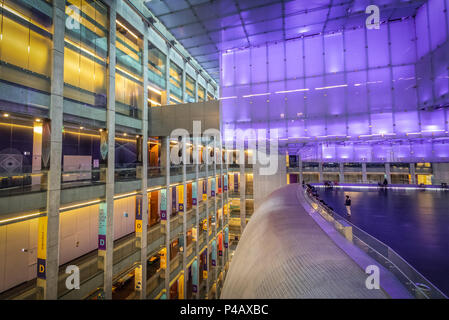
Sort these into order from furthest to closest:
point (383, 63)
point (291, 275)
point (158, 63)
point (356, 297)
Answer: point (158, 63) < point (383, 63) < point (291, 275) < point (356, 297)

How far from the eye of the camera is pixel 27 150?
31.1 ft

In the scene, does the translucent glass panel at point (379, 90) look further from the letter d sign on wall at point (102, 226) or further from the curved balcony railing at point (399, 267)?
the letter d sign on wall at point (102, 226)

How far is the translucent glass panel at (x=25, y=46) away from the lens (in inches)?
284

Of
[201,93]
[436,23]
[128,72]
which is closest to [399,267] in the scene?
[436,23]

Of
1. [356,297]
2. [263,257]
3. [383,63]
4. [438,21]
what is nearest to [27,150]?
[263,257]

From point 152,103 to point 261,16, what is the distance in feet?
35.6

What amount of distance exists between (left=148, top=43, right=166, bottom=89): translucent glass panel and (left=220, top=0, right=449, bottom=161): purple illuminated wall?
20.3 ft

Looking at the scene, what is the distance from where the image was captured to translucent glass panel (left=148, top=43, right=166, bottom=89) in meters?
15.0

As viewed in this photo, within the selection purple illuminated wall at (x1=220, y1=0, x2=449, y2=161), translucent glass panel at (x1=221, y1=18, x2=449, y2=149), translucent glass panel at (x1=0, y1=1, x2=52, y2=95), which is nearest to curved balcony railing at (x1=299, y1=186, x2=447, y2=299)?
purple illuminated wall at (x1=220, y1=0, x2=449, y2=161)

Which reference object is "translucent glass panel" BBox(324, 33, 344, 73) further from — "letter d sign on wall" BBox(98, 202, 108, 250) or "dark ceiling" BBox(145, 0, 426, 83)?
"letter d sign on wall" BBox(98, 202, 108, 250)
